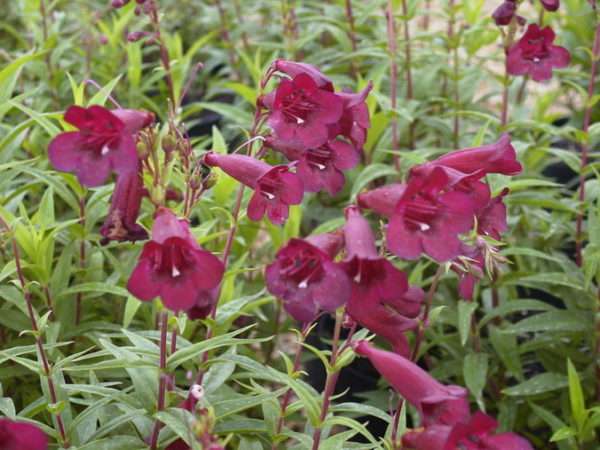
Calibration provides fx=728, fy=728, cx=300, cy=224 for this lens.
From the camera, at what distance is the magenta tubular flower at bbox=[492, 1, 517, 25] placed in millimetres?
2688

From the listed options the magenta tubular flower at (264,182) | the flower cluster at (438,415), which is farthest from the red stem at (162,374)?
the flower cluster at (438,415)

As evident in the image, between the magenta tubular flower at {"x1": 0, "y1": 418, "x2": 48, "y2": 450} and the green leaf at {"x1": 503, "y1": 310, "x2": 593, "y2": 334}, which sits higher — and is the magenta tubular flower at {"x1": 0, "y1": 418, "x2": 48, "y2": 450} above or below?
above

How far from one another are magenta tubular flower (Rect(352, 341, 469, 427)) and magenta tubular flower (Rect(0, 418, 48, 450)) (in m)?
0.60

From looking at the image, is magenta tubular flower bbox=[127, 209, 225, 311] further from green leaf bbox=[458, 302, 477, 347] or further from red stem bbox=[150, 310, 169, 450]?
green leaf bbox=[458, 302, 477, 347]

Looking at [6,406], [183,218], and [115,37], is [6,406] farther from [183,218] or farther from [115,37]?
[115,37]

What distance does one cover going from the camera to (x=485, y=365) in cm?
261

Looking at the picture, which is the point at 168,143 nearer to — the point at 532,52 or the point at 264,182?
the point at 264,182

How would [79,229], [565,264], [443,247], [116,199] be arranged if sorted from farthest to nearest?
[565,264] < [79,229] < [116,199] < [443,247]

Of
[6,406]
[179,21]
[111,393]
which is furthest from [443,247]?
[179,21]

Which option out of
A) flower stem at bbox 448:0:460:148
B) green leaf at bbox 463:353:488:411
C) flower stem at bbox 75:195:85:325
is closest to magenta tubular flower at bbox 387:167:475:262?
green leaf at bbox 463:353:488:411

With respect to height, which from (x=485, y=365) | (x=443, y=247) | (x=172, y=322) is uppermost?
(x=443, y=247)

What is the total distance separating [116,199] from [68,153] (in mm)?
134

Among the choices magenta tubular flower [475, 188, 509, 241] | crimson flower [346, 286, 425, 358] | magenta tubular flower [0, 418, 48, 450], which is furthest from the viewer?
magenta tubular flower [475, 188, 509, 241]

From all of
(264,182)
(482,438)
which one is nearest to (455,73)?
(264,182)
